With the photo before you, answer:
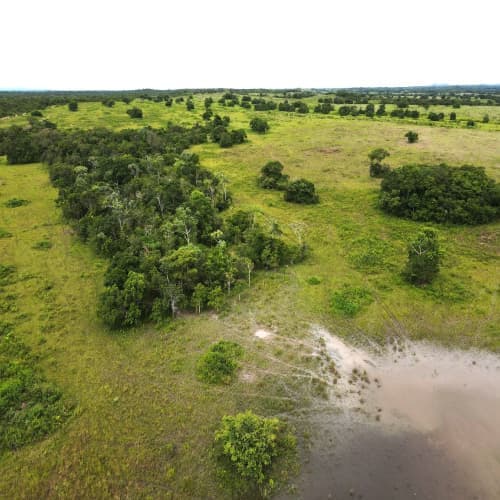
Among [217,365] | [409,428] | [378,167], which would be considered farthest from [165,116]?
[409,428]

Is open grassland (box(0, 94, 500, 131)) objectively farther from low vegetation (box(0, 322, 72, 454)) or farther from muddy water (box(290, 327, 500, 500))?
muddy water (box(290, 327, 500, 500))

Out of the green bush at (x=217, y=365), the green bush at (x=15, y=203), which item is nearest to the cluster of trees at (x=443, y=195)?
the green bush at (x=217, y=365)

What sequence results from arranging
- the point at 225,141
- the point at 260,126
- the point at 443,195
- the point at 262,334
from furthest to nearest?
1. the point at 260,126
2. the point at 225,141
3. the point at 443,195
4. the point at 262,334

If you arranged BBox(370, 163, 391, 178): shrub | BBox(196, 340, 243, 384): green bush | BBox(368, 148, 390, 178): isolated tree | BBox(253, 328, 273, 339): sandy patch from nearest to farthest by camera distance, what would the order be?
1. BBox(196, 340, 243, 384): green bush
2. BBox(253, 328, 273, 339): sandy patch
3. BBox(368, 148, 390, 178): isolated tree
4. BBox(370, 163, 391, 178): shrub

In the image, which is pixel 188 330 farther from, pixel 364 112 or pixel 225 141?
pixel 364 112

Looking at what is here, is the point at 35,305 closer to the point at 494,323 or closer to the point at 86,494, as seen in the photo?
the point at 86,494

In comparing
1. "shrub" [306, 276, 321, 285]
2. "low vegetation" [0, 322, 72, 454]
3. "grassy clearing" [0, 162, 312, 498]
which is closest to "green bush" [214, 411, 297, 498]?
"grassy clearing" [0, 162, 312, 498]

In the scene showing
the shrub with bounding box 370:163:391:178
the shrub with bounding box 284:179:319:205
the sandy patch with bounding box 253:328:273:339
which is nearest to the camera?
the sandy patch with bounding box 253:328:273:339
